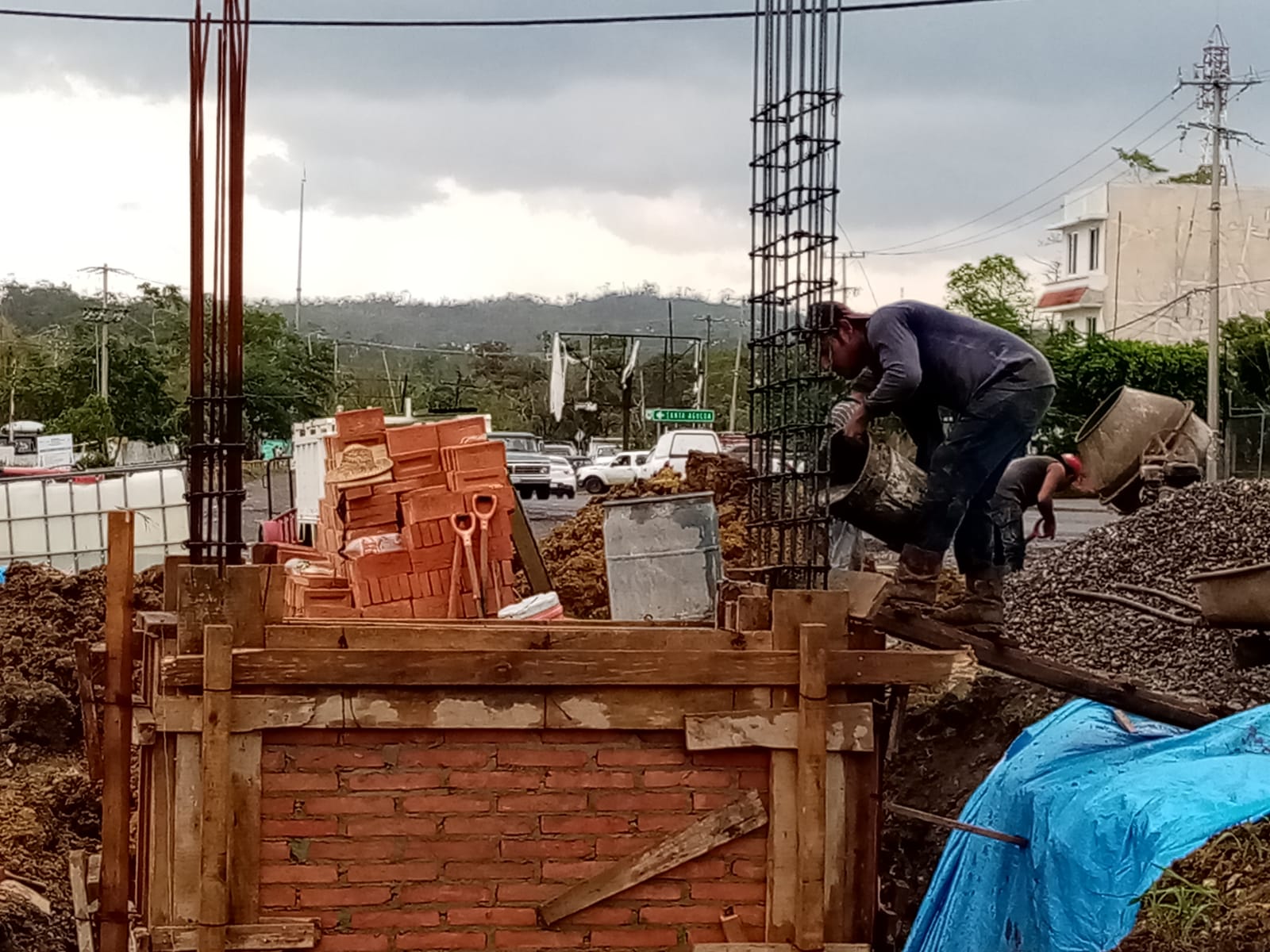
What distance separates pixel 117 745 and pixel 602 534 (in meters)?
7.48

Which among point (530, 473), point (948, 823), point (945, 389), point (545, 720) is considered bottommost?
point (530, 473)

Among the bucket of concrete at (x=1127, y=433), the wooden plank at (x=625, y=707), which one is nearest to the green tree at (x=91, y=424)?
the bucket of concrete at (x=1127, y=433)

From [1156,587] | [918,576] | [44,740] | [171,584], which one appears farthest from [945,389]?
[44,740]

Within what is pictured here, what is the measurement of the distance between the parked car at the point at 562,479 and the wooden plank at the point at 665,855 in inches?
1283

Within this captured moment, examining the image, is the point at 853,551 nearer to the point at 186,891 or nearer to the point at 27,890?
the point at 27,890

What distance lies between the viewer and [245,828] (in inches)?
199

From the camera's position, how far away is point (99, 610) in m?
15.0

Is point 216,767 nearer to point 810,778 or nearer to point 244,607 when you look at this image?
point 244,607

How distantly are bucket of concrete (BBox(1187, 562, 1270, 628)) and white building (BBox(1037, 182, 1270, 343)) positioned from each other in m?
49.3

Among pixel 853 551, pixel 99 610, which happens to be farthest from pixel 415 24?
pixel 853 551

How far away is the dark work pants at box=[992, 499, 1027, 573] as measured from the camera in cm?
722

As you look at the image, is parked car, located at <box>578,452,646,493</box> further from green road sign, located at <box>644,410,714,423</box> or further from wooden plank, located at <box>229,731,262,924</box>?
wooden plank, located at <box>229,731,262,924</box>

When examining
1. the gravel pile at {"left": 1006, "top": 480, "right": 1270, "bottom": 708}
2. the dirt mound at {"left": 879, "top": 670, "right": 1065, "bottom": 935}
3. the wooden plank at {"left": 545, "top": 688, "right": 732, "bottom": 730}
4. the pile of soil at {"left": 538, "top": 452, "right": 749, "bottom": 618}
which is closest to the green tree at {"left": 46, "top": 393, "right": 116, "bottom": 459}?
the pile of soil at {"left": 538, "top": 452, "right": 749, "bottom": 618}

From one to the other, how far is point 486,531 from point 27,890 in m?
3.79
